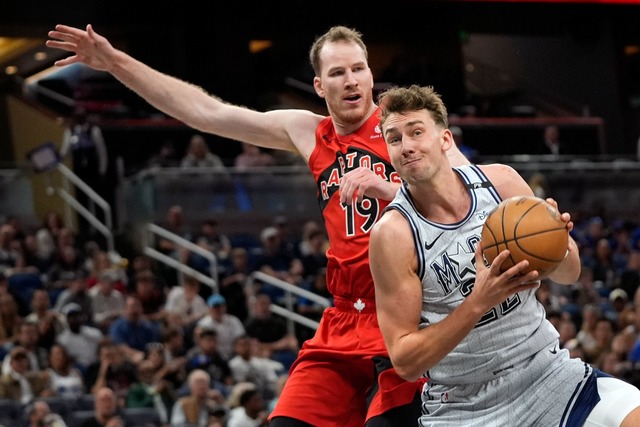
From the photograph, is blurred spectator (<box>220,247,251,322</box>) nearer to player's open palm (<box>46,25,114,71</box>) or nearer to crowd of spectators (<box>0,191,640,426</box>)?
crowd of spectators (<box>0,191,640,426</box>)

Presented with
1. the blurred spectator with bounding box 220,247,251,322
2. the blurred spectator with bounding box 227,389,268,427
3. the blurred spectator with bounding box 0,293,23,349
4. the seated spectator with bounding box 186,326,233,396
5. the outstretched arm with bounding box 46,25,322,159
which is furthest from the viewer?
the blurred spectator with bounding box 220,247,251,322

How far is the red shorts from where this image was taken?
203 inches

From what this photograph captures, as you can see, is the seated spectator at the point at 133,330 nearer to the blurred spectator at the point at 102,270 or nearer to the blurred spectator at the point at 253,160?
the blurred spectator at the point at 102,270

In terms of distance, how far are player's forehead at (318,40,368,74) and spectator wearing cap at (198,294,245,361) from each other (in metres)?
8.04

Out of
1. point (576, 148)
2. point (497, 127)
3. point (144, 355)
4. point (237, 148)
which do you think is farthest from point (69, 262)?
point (576, 148)

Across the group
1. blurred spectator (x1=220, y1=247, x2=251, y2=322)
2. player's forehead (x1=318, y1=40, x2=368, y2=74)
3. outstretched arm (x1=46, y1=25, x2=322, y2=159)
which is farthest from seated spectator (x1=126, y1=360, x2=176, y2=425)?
player's forehead (x1=318, y1=40, x2=368, y2=74)

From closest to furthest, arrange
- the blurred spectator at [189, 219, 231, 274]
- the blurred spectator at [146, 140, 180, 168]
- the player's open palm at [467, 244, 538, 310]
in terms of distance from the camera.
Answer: the player's open palm at [467, 244, 538, 310] < the blurred spectator at [189, 219, 231, 274] < the blurred spectator at [146, 140, 180, 168]

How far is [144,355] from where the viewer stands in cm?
1248

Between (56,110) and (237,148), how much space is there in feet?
12.7

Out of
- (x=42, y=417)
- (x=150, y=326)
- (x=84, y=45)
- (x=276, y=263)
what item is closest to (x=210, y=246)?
(x=276, y=263)

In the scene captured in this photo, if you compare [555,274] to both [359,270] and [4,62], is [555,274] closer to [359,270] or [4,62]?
[359,270]

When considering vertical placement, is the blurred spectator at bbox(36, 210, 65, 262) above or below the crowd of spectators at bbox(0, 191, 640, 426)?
above

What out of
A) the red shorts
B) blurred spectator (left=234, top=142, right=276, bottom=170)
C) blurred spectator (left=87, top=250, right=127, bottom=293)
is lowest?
blurred spectator (left=87, top=250, right=127, bottom=293)

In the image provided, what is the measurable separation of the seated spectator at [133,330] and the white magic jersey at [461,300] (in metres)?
8.67
